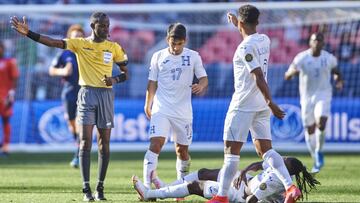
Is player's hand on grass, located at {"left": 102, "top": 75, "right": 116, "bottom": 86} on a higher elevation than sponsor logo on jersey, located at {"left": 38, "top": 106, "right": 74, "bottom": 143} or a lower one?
higher

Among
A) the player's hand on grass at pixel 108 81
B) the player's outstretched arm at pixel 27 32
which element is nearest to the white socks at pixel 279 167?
the player's hand on grass at pixel 108 81

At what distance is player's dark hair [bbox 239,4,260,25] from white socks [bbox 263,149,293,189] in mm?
1468

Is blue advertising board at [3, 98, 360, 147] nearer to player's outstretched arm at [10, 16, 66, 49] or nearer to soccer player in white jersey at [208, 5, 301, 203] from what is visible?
player's outstretched arm at [10, 16, 66, 49]

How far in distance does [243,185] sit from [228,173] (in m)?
0.57

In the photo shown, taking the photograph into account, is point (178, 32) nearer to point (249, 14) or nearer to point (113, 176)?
point (249, 14)

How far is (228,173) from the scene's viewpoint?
10297 millimetres

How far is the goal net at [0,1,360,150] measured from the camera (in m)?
22.6

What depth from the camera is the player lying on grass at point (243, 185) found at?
10.5 meters

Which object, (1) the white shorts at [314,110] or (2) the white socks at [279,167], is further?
(1) the white shorts at [314,110]

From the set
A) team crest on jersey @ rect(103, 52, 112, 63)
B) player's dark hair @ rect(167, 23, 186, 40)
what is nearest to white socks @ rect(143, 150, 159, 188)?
team crest on jersey @ rect(103, 52, 112, 63)

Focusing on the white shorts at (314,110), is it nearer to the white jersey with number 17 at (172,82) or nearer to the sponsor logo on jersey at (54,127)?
the white jersey with number 17 at (172,82)

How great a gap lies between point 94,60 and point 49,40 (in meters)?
0.80

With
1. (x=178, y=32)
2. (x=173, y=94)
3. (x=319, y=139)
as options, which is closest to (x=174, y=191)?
(x=173, y=94)

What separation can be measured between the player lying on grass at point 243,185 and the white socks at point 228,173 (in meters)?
0.27
